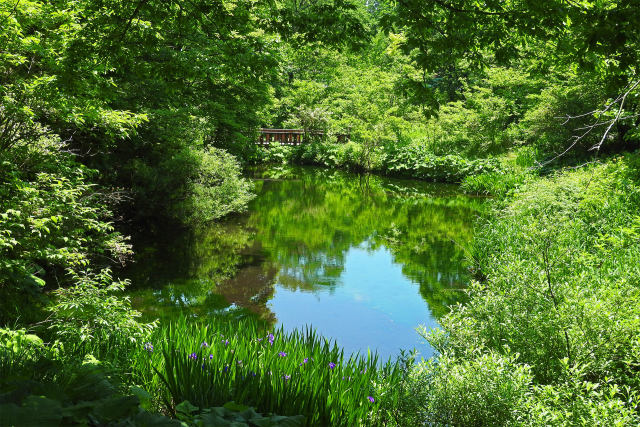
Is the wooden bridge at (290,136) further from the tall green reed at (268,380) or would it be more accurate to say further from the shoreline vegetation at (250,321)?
the tall green reed at (268,380)

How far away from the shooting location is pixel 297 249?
9984 millimetres

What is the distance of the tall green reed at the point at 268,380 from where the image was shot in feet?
9.67

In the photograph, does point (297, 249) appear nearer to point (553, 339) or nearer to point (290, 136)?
point (553, 339)

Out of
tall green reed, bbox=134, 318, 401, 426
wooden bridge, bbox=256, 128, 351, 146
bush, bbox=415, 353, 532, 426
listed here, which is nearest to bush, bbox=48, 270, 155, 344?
tall green reed, bbox=134, 318, 401, 426

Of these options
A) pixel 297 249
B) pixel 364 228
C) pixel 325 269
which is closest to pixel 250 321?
pixel 325 269

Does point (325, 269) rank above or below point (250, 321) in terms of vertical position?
below

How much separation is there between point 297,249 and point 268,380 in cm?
700

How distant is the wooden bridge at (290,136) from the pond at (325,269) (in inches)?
469

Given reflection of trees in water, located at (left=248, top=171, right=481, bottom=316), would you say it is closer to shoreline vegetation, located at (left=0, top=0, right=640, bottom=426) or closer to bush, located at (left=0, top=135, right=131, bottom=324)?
shoreline vegetation, located at (left=0, top=0, right=640, bottom=426)

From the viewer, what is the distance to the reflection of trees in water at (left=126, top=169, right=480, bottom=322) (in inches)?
293

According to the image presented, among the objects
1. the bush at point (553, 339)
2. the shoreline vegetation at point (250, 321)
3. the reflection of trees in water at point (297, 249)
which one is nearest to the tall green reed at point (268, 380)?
the shoreline vegetation at point (250, 321)

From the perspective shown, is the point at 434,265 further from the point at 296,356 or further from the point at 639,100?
the point at 296,356

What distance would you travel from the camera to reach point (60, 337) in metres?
4.04

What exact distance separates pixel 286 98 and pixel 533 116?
1447cm
